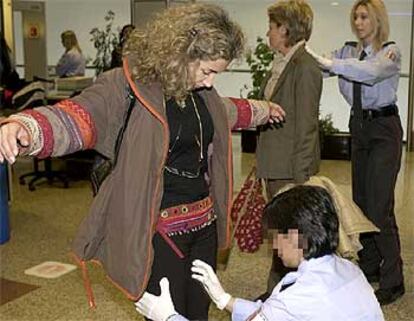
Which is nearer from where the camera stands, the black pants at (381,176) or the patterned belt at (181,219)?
the patterned belt at (181,219)

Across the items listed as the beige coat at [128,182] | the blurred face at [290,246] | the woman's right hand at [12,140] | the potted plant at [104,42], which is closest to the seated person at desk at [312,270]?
the blurred face at [290,246]

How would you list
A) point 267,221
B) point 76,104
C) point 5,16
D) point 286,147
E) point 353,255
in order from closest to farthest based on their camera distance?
1. point 267,221
2. point 76,104
3. point 353,255
4. point 286,147
5. point 5,16

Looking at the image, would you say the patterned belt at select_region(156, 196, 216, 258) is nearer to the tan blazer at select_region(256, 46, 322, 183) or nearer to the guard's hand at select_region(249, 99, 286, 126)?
the guard's hand at select_region(249, 99, 286, 126)

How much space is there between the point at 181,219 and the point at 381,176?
5.64 feet

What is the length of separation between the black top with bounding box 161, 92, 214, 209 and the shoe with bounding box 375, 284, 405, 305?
1.79 metres

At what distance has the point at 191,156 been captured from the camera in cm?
197

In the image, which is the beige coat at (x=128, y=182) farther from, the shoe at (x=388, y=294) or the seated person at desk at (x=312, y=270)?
the shoe at (x=388, y=294)

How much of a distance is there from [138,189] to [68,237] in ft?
9.84

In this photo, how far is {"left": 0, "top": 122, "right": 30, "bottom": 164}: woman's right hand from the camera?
60.7 inches

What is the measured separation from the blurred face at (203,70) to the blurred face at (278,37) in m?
1.38

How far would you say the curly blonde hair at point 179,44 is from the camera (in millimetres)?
1772

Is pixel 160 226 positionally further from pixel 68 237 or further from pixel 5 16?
pixel 5 16

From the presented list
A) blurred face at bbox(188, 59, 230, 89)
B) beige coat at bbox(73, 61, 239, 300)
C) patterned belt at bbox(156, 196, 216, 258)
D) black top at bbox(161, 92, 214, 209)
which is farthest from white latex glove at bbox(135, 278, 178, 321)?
blurred face at bbox(188, 59, 230, 89)

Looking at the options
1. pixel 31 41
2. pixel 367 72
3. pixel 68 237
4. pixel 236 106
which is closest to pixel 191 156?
pixel 236 106
